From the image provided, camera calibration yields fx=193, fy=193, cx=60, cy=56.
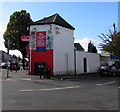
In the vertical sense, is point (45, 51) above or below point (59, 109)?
above

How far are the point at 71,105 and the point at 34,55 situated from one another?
53.8 ft

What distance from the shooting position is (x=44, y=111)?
259 inches

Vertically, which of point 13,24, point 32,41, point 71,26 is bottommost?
point 32,41

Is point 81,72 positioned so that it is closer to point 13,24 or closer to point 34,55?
point 34,55

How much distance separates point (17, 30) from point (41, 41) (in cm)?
1807

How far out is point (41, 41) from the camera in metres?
23.0

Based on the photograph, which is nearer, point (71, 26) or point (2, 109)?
point (2, 109)

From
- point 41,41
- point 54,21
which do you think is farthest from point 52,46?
point 54,21

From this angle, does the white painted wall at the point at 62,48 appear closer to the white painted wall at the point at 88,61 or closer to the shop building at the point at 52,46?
the shop building at the point at 52,46

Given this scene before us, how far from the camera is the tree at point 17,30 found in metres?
39.1

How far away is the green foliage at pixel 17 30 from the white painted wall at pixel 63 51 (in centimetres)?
1625

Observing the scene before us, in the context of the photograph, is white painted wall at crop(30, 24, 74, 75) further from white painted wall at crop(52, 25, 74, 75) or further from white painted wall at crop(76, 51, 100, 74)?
white painted wall at crop(76, 51, 100, 74)

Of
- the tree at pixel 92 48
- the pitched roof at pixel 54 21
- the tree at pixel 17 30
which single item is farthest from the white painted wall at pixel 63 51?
the tree at pixel 92 48

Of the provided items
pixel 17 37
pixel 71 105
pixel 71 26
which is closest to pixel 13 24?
pixel 17 37
